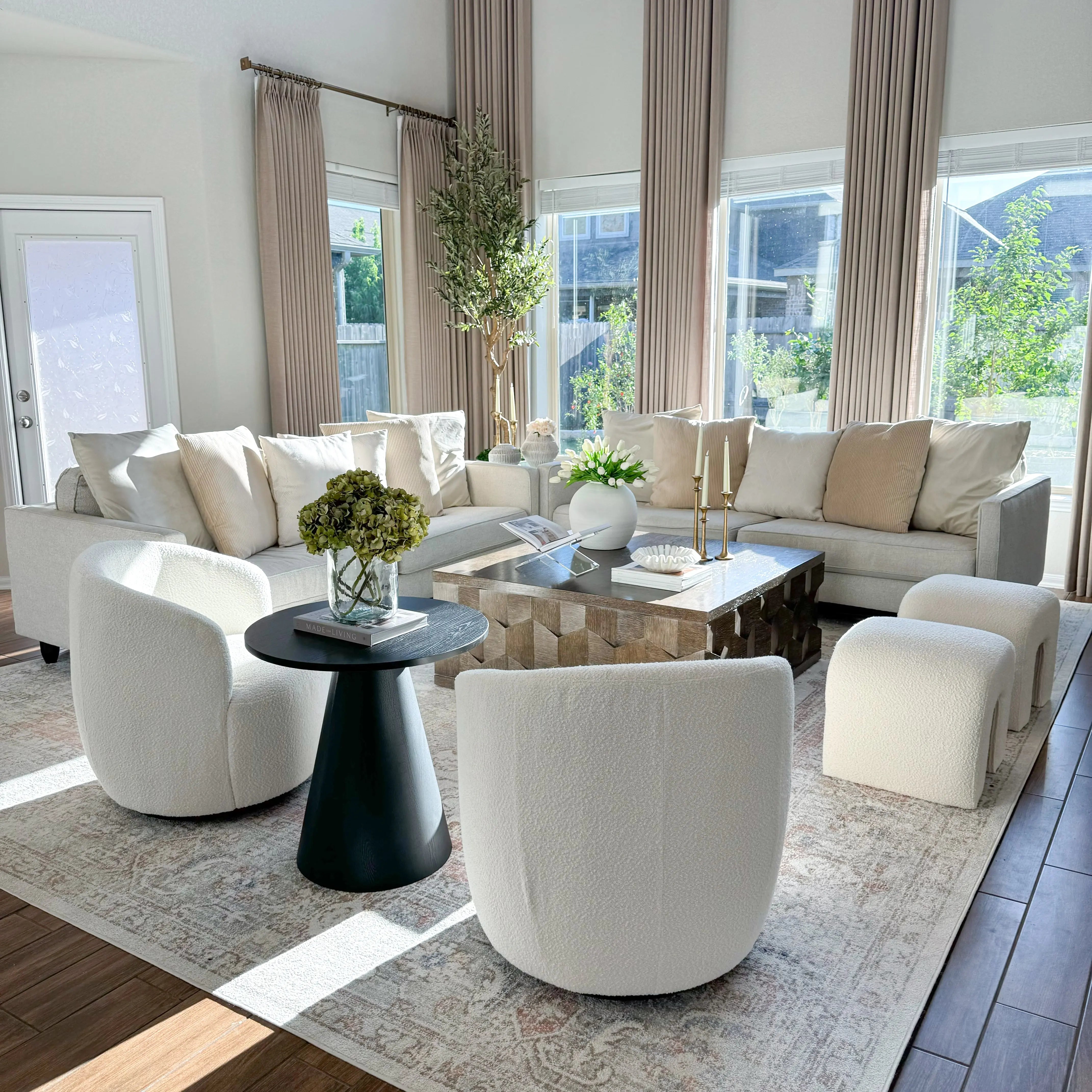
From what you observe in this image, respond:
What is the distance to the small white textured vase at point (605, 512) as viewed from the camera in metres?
3.91

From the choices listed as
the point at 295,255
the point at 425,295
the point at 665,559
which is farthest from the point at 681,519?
the point at 425,295

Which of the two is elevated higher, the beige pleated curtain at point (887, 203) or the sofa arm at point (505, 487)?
the beige pleated curtain at point (887, 203)

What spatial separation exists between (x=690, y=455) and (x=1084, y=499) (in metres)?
2.06

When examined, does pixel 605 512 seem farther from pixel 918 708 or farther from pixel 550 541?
pixel 918 708

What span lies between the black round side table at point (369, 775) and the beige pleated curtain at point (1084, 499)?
4.03 metres

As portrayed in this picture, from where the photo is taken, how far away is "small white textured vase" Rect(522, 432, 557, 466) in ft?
18.2

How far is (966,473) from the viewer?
14.6 ft

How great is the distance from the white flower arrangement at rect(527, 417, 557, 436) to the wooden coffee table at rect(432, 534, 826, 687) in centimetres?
180

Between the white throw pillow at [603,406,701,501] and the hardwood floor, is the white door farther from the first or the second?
the hardwood floor

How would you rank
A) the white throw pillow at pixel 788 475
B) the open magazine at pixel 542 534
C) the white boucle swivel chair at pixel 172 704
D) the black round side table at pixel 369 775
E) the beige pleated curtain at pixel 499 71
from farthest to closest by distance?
the beige pleated curtain at pixel 499 71 < the white throw pillow at pixel 788 475 < the open magazine at pixel 542 534 < the white boucle swivel chair at pixel 172 704 < the black round side table at pixel 369 775

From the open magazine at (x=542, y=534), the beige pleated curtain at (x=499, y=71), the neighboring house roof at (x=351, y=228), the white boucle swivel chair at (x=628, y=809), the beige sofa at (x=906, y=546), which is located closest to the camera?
the white boucle swivel chair at (x=628, y=809)

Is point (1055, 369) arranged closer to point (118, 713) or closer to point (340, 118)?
point (340, 118)

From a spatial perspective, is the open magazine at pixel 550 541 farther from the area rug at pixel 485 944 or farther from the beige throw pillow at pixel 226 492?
the beige throw pillow at pixel 226 492

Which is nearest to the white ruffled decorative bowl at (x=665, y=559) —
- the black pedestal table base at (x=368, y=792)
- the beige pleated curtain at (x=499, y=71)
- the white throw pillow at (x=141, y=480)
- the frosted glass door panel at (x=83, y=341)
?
the black pedestal table base at (x=368, y=792)
